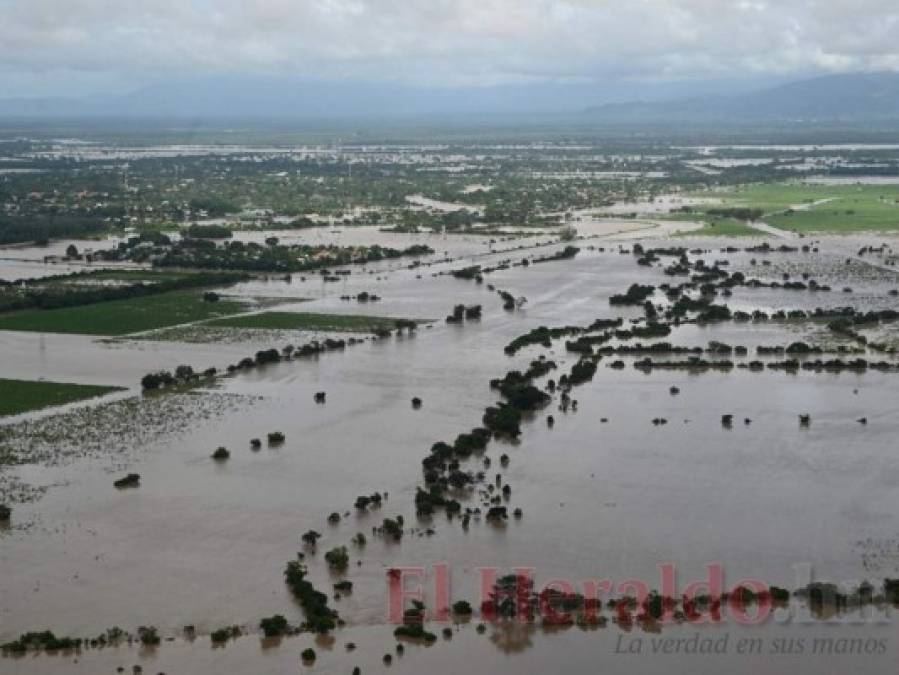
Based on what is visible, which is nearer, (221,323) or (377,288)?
(221,323)

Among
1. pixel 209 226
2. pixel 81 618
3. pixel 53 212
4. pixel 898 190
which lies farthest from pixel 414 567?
pixel 898 190

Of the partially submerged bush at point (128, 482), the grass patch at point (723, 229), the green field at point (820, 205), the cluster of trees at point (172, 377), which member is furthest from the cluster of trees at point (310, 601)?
the green field at point (820, 205)

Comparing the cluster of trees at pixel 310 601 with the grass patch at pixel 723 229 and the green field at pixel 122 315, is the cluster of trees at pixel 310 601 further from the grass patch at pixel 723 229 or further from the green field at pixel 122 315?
the grass patch at pixel 723 229

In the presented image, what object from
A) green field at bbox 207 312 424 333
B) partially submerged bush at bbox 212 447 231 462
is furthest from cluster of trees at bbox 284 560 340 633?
green field at bbox 207 312 424 333

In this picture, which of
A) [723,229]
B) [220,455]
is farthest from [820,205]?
[220,455]

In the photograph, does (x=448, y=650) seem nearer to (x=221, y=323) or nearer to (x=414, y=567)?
(x=414, y=567)

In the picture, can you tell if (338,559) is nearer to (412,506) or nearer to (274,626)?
(274,626)
